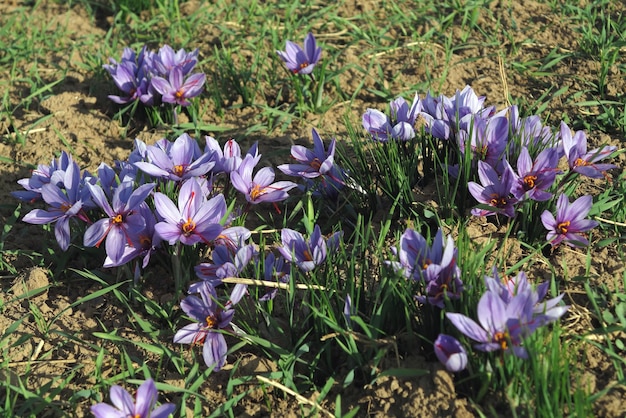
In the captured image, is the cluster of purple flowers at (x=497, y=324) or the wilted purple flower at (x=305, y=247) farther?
the wilted purple flower at (x=305, y=247)

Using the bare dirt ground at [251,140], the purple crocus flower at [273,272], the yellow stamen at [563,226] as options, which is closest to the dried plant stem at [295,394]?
the bare dirt ground at [251,140]

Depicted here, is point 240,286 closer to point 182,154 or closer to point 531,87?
point 182,154

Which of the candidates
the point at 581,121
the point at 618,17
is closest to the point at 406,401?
the point at 581,121

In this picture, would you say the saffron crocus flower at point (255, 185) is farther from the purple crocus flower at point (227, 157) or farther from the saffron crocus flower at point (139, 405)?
the saffron crocus flower at point (139, 405)

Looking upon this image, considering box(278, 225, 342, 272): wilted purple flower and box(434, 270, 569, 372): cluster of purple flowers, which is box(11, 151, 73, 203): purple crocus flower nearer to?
box(278, 225, 342, 272): wilted purple flower

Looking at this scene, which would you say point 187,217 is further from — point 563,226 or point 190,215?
point 563,226

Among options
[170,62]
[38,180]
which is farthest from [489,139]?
[38,180]
